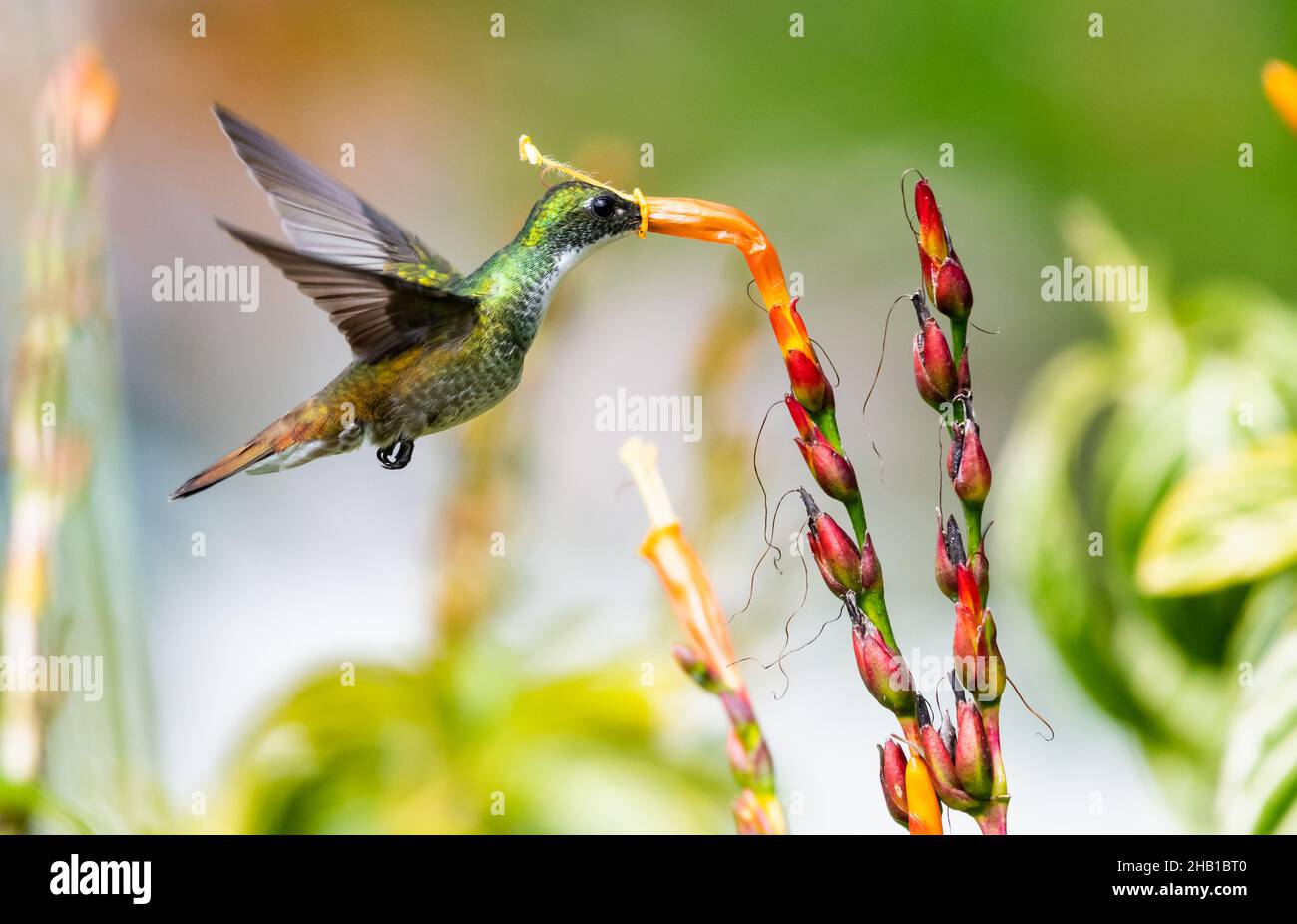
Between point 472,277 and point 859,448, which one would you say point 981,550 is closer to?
point 472,277

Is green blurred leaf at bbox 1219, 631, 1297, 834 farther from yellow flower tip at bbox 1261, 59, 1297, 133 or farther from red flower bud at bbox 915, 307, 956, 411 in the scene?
red flower bud at bbox 915, 307, 956, 411

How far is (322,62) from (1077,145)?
1.11 m

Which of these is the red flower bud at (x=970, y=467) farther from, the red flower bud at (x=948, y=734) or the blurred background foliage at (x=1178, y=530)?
the blurred background foliage at (x=1178, y=530)

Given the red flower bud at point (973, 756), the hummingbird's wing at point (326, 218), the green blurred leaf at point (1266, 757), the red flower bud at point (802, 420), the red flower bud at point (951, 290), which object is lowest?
the green blurred leaf at point (1266, 757)

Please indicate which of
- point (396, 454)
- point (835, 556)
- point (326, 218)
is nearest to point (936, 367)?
point (835, 556)

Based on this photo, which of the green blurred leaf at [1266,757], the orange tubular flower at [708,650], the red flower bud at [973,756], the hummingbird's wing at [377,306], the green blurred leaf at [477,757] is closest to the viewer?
the red flower bud at [973,756]

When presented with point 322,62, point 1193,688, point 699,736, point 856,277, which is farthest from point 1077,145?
point 322,62

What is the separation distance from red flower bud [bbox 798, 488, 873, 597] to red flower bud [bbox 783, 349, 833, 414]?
5 centimetres

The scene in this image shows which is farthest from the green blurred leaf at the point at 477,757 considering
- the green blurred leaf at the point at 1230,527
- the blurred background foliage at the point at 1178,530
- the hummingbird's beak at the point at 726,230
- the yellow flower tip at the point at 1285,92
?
the yellow flower tip at the point at 1285,92

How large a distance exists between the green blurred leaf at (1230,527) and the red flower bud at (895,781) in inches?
26.7

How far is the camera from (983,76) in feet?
5.19

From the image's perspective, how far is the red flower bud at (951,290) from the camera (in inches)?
20.6

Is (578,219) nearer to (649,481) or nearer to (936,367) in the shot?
(649,481)

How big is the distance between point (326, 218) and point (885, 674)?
2.34 feet
